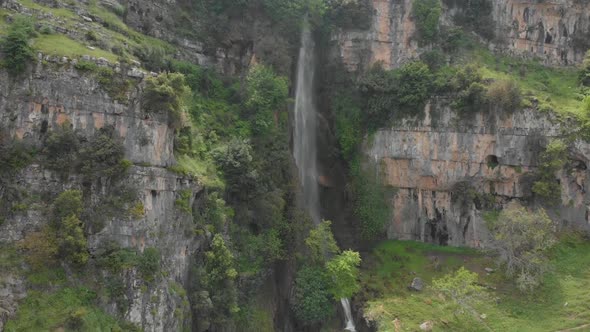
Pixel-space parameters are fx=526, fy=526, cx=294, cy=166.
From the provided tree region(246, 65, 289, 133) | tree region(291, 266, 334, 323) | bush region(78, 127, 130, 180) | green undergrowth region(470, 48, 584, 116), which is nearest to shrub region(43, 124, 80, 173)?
bush region(78, 127, 130, 180)

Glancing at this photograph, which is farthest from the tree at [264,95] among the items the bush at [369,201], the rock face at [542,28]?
the rock face at [542,28]

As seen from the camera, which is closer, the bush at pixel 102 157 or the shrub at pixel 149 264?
the bush at pixel 102 157

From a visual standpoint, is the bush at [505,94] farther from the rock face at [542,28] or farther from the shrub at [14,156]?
the shrub at [14,156]

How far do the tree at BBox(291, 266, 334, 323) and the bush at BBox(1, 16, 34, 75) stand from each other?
22.0 meters

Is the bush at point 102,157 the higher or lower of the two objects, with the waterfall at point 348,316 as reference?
higher

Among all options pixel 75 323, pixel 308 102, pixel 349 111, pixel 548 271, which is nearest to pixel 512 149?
pixel 548 271

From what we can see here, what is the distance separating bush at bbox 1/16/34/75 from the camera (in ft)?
91.4

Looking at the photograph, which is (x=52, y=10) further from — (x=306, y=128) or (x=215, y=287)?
(x=306, y=128)

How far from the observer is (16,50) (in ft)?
91.8

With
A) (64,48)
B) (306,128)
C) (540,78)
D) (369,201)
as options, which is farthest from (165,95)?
(540,78)

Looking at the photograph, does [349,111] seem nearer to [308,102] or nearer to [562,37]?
[308,102]

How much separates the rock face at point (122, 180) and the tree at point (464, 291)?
17833 millimetres

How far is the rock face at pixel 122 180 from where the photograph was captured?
27781 millimetres

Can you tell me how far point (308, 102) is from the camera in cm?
4944
